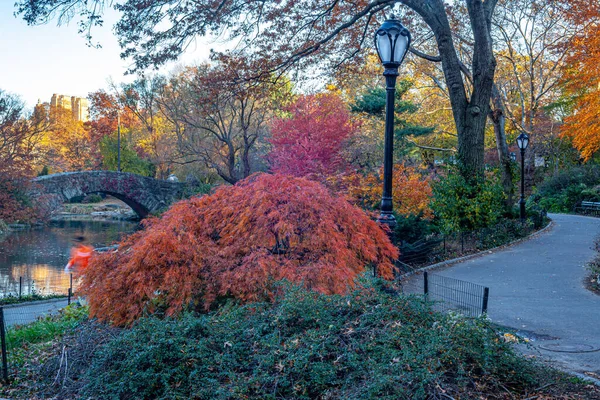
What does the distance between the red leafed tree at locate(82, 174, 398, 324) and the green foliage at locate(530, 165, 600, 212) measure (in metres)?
30.5

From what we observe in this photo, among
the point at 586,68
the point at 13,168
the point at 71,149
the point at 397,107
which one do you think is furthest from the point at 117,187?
the point at 586,68

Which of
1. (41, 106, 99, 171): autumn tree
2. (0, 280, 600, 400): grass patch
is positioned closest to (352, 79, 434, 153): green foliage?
(0, 280, 600, 400): grass patch

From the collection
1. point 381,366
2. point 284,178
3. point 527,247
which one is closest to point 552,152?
point 527,247

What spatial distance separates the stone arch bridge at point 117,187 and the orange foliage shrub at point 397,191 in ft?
67.2

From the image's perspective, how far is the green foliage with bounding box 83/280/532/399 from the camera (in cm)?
414

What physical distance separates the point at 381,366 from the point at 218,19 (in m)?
11.1

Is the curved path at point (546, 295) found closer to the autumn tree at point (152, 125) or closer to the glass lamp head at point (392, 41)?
the glass lamp head at point (392, 41)

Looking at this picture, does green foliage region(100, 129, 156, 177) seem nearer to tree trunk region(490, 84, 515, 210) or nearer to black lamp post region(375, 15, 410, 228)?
tree trunk region(490, 84, 515, 210)

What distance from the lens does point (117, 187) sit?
36.8 m

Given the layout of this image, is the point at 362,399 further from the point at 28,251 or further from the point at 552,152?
the point at 552,152

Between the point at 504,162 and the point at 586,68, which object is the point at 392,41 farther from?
the point at 586,68

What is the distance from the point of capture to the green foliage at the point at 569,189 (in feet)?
111

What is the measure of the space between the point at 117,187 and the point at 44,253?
9.60 meters

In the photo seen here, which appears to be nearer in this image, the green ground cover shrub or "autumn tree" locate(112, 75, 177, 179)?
the green ground cover shrub
